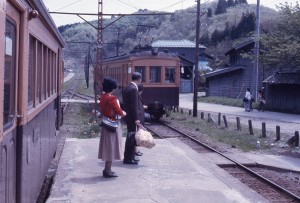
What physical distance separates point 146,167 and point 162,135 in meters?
7.61

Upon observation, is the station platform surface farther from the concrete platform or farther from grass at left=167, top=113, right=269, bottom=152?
grass at left=167, top=113, right=269, bottom=152

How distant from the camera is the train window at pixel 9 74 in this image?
3.69m

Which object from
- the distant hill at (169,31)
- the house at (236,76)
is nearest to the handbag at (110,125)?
the house at (236,76)

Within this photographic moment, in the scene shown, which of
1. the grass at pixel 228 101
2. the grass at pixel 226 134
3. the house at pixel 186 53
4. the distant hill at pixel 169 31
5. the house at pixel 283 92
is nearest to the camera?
the grass at pixel 226 134

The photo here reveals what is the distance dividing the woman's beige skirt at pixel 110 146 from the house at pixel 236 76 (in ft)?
100

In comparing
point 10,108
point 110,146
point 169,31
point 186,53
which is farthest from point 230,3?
point 10,108

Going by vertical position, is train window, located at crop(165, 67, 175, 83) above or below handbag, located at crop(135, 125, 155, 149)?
above

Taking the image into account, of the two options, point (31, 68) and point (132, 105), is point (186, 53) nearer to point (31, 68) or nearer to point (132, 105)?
point (132, 105)

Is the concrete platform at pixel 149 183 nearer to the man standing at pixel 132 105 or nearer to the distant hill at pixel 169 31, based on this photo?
the man standing at pixel 132 105

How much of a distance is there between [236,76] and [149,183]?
1382 inches

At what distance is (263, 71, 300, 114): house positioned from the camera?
3091 cm

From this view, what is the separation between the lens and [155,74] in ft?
68.5

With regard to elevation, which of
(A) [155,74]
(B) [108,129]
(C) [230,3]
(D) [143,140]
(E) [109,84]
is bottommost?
(D) [143,140]

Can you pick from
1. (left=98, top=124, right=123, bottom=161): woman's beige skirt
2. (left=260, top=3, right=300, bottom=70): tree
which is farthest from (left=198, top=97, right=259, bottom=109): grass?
(left=98, top=124, right=123, bottom=161): woman's beige skirt
